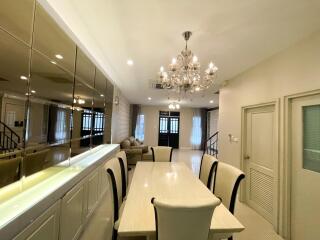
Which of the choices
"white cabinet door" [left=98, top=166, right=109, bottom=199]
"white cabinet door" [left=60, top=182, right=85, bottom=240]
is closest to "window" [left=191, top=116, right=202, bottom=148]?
"white cabinet door" [left=98, top=166, right=109, bottom=199]

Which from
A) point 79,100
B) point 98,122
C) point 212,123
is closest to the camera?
point 79,100

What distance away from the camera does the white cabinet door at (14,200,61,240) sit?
1214 mm

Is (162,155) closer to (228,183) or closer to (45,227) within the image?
(228,183)

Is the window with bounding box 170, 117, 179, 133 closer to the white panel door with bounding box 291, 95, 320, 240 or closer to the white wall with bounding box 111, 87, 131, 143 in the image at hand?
the white wall with bounding box 111, 87, 131, 143

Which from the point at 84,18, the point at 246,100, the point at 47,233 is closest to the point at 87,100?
the point at 84,18

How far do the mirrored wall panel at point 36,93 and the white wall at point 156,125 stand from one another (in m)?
7.80

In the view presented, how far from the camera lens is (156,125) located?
11086 millimetres

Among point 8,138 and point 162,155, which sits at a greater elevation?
point 8,138

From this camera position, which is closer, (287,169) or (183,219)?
(183,219)

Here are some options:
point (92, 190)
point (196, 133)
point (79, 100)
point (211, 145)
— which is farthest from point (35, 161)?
point (196, 133)

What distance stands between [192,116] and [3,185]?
33.9 feet

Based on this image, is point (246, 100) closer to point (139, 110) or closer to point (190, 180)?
point (190, 180)

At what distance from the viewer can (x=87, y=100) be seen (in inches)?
137

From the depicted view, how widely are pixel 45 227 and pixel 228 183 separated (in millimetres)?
1723
